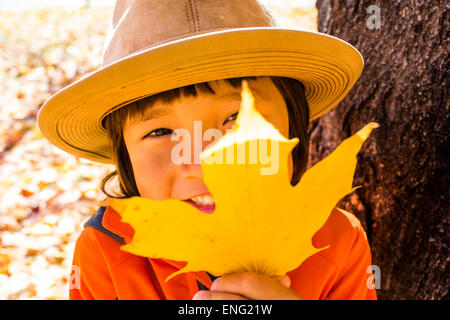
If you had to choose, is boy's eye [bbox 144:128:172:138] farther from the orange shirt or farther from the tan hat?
the orange shirt

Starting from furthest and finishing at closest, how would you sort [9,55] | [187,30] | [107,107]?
[9,55] → [107,107] → [187,30]

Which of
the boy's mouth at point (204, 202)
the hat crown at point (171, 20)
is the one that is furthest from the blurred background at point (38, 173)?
the boy's mouth at point (204, 202)

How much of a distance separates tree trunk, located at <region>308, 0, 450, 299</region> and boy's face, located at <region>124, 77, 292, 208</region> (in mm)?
588

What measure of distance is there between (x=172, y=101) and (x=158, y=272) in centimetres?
55

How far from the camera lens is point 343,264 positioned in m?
1.23

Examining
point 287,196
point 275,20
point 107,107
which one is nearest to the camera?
point 287,196

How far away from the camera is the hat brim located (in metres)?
0.87

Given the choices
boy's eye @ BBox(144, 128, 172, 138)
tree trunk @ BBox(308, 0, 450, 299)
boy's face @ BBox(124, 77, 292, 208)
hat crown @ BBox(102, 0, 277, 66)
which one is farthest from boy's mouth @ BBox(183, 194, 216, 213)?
tree trunk @ BBox(308, 0, 450, 299)

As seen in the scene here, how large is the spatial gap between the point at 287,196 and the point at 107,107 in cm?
68

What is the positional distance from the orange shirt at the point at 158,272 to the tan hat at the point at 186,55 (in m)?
0.38

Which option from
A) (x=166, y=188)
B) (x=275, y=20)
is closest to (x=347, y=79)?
(x=275, y=20)

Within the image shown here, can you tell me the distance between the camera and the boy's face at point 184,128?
37.8 inches

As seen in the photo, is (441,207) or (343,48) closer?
(343,48)
